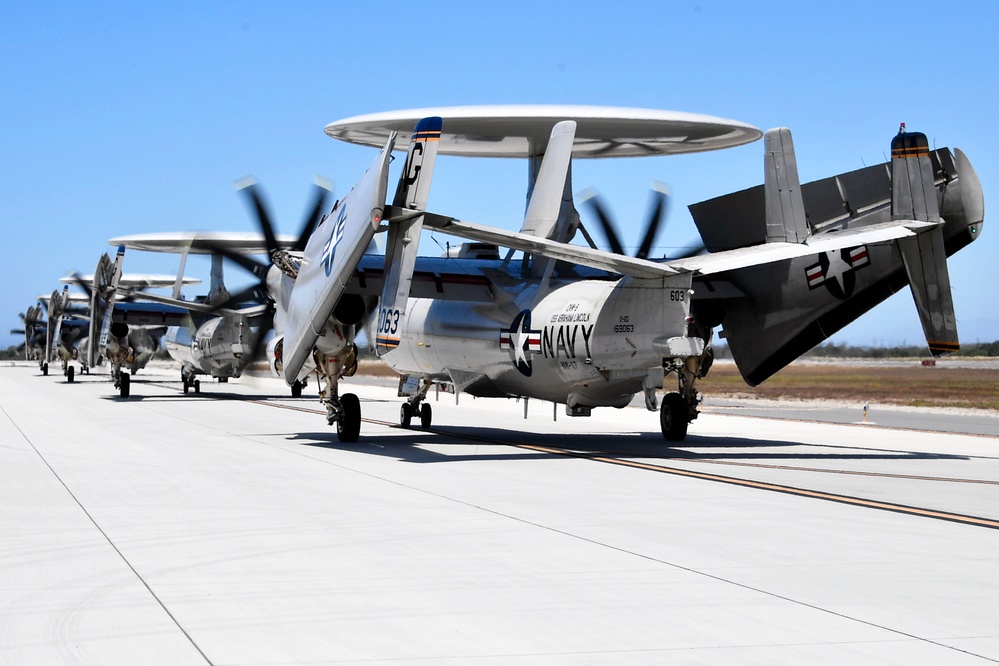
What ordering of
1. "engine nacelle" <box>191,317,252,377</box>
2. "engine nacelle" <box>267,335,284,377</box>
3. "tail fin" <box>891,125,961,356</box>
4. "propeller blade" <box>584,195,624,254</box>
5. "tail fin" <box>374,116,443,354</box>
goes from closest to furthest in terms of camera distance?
"tail fin" <box>374,116,443,354</box> < "tail fin" <box>891,125,961,356</box> < "engine nacelle" <box>267,335,284,377</box> < "propeller blade" <box>584,195,624,254</box> < "engine nacelle" <box>191,317,252,377</box>

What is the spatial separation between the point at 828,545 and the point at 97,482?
10.5 metres

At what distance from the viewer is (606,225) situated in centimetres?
2717

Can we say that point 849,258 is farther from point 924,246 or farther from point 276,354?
point 276,354

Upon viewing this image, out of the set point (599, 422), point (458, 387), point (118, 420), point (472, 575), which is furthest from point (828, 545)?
point (118, 420)

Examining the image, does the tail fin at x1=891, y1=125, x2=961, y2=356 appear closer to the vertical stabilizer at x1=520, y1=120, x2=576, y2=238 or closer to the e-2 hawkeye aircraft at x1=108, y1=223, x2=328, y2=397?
the vertical stabilizer at x1=520, y1=120, x2=576, y2=238

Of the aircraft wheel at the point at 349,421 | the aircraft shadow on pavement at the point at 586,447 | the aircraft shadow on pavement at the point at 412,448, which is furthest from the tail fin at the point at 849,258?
the aircraft wheel at the point at 349,421

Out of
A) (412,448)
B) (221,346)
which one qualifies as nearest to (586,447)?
(412,448)

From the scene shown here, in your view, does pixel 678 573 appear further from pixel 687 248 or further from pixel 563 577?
pixel 687 248

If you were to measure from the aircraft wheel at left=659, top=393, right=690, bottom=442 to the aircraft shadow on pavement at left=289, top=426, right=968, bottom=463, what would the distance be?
28 cm

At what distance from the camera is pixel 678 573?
878 centimetres

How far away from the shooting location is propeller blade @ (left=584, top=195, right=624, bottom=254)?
1065 inches

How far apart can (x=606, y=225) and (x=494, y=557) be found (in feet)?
60.8

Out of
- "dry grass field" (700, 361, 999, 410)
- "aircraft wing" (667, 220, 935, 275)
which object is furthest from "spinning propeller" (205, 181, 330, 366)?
"dry grass field" (700, 361, 999, 410)

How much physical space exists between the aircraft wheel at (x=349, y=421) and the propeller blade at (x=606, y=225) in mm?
8211
